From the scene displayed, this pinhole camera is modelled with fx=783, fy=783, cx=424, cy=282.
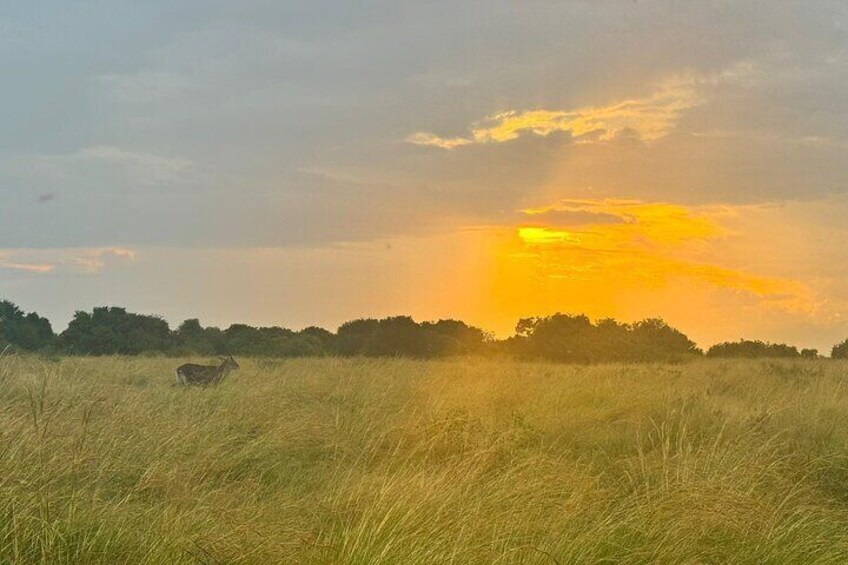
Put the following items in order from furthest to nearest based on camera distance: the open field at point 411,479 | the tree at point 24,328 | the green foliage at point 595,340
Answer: the green foliage at point 595,340
the tree at point 24,328
the open field at point 411,479

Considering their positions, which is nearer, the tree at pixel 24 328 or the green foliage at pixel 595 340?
the tree at pixel 24 328

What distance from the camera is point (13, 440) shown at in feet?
→ 16.7

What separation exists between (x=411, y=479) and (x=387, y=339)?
3295 cm

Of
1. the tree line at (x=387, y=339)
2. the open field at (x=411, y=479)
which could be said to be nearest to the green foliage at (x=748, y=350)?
the tree line at (x=387, y=339)

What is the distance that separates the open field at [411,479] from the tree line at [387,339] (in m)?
23.4

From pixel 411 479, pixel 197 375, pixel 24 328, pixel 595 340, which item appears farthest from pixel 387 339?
pixel 411 479

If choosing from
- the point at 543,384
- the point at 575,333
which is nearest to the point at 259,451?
the point at 543,384

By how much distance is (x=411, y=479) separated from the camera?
5.25 metres

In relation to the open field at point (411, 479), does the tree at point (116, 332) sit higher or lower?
higher

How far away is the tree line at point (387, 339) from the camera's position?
3372cm

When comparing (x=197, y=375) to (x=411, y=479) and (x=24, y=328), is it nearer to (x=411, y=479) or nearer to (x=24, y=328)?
(x=411, y=479)

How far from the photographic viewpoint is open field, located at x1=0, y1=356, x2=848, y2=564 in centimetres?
401

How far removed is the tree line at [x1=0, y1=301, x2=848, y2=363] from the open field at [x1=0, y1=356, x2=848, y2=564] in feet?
76.8

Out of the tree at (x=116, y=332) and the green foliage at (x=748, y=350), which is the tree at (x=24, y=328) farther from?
the green foliage at (x=748, y=350)
